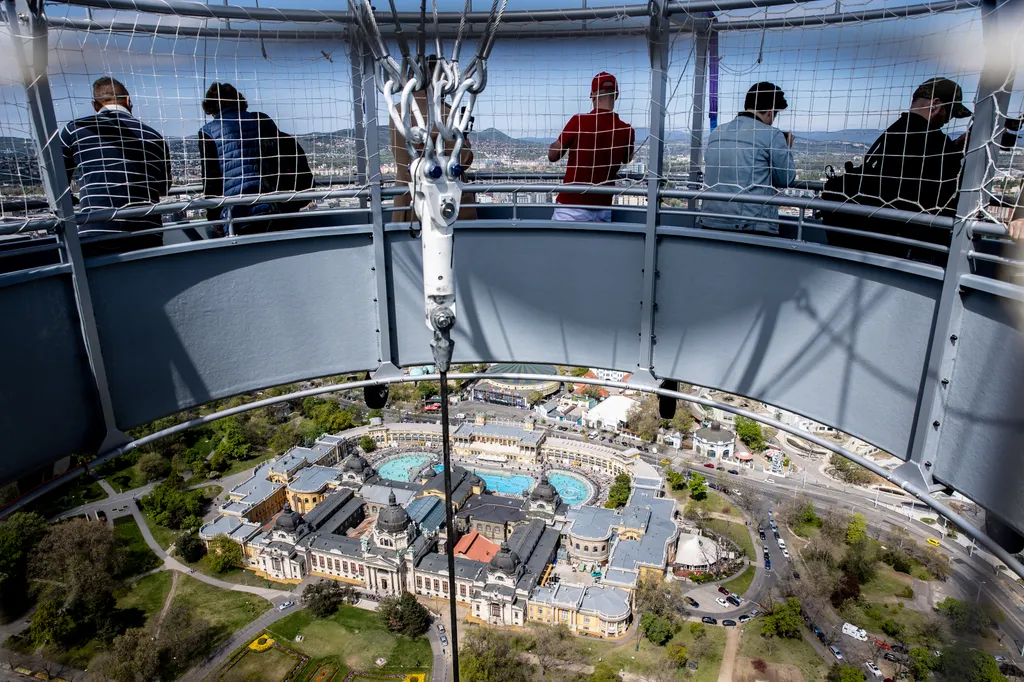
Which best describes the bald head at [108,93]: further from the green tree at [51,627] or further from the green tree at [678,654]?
the green tree at [51,627]

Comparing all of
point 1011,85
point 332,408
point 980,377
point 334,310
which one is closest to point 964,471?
point 980,377

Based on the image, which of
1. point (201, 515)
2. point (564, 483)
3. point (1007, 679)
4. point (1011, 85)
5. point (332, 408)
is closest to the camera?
point (1011, 85)

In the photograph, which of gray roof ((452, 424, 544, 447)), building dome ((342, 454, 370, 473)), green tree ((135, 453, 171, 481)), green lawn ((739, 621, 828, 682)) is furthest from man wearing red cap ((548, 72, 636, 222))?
green tree ((135, 453, 171, 481))

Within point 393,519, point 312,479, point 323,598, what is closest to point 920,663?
point 393,519

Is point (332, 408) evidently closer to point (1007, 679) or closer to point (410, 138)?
point (1007, 679)

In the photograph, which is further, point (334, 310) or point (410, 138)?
point (334, 310)

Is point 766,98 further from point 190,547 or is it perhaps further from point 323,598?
point 190,547
